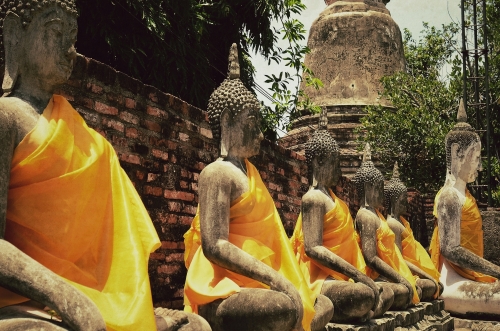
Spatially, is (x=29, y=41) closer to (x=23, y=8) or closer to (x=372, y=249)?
(x=23, y=8)

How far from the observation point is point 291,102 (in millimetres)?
9328

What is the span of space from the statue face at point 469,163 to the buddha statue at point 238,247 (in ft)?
11.6

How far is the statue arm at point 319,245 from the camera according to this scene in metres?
4.62

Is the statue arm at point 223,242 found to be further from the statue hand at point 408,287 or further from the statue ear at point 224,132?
the statue hand at point 408,287

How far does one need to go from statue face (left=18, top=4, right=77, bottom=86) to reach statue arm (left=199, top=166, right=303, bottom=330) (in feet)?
3.88

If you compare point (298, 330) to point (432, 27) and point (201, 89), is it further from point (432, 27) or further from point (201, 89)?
point (432, 27)

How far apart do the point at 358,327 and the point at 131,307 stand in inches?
97.3

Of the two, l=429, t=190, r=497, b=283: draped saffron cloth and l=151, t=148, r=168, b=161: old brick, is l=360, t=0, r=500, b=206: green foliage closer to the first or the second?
l=429, t=190, r=497, b=283: draped saffron cloth

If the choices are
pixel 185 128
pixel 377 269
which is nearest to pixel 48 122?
pixel 185 128

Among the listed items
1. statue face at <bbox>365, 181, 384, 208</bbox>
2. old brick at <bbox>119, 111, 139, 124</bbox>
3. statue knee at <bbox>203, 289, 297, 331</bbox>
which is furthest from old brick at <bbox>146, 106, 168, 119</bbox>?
statue face at <bbox>365, 181, 384, 208</bbox>

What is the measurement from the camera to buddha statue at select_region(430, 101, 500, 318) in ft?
20.8

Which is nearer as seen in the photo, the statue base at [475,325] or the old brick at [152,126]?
the old brick at [152,126]

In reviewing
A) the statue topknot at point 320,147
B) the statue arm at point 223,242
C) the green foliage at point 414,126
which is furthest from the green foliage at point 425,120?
the statue arm at point 223,242

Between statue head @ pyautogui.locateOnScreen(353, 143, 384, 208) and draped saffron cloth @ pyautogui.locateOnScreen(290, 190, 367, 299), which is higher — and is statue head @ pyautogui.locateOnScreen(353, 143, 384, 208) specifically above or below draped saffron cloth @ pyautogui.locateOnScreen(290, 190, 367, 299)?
above
